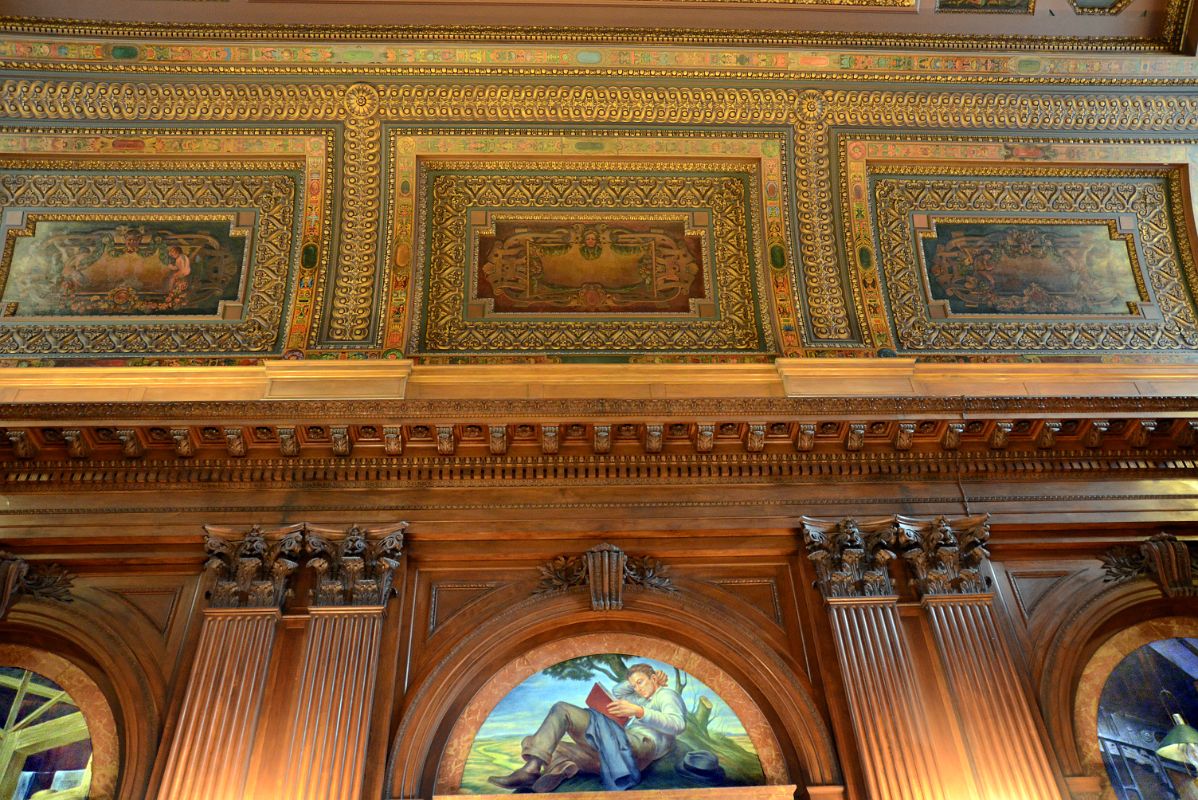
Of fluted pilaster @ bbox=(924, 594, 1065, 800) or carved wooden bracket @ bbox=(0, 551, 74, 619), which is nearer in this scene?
fluted pilaster @ bbox=(924, 594, 1065, 800)

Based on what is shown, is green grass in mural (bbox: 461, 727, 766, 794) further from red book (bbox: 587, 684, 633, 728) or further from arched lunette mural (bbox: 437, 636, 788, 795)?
red book (bbox: 587, 684, 633, 728)

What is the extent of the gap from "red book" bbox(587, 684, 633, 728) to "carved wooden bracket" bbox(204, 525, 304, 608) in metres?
2.55

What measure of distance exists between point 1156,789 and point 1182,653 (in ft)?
4.23

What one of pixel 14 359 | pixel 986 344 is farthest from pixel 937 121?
pixel 14 359

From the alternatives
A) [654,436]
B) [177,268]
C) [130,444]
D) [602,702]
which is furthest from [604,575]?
[177,268]

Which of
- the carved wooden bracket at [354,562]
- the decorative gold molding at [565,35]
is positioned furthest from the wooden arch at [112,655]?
the decorative gold molding at [565,35]

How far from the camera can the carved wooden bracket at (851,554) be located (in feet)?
27.9

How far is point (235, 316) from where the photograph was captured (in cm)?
1014

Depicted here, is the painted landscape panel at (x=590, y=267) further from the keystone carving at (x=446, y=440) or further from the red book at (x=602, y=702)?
the red book at (x=602, y=702)

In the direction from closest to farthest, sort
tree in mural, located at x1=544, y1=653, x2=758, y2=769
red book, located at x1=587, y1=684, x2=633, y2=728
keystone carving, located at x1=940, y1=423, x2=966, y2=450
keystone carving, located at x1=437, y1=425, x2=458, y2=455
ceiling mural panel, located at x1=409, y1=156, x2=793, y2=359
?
tree in mural, located at x1=544, y1=653, x2=758, y2=769 → red book, located at x1=587, y1=684, x2=633, y2=728 → keystone carving, located at x1=437, y1=425, x2=458, y2=455 → keystone carving, located at x1=940, y1=423, x2=966, y2=450 → ceiling mural panel, located at x1=409, y1=156, x2=793, y2=359

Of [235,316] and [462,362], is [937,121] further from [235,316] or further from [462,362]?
[235,316]

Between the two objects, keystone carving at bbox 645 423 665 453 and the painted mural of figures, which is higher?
the painted mural of figures

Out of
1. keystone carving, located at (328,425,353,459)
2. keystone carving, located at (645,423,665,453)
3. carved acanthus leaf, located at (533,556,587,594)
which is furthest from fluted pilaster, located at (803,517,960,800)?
keystone carving, located at (328,425,353,459)

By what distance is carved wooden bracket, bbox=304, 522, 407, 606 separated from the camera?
27.1ft
